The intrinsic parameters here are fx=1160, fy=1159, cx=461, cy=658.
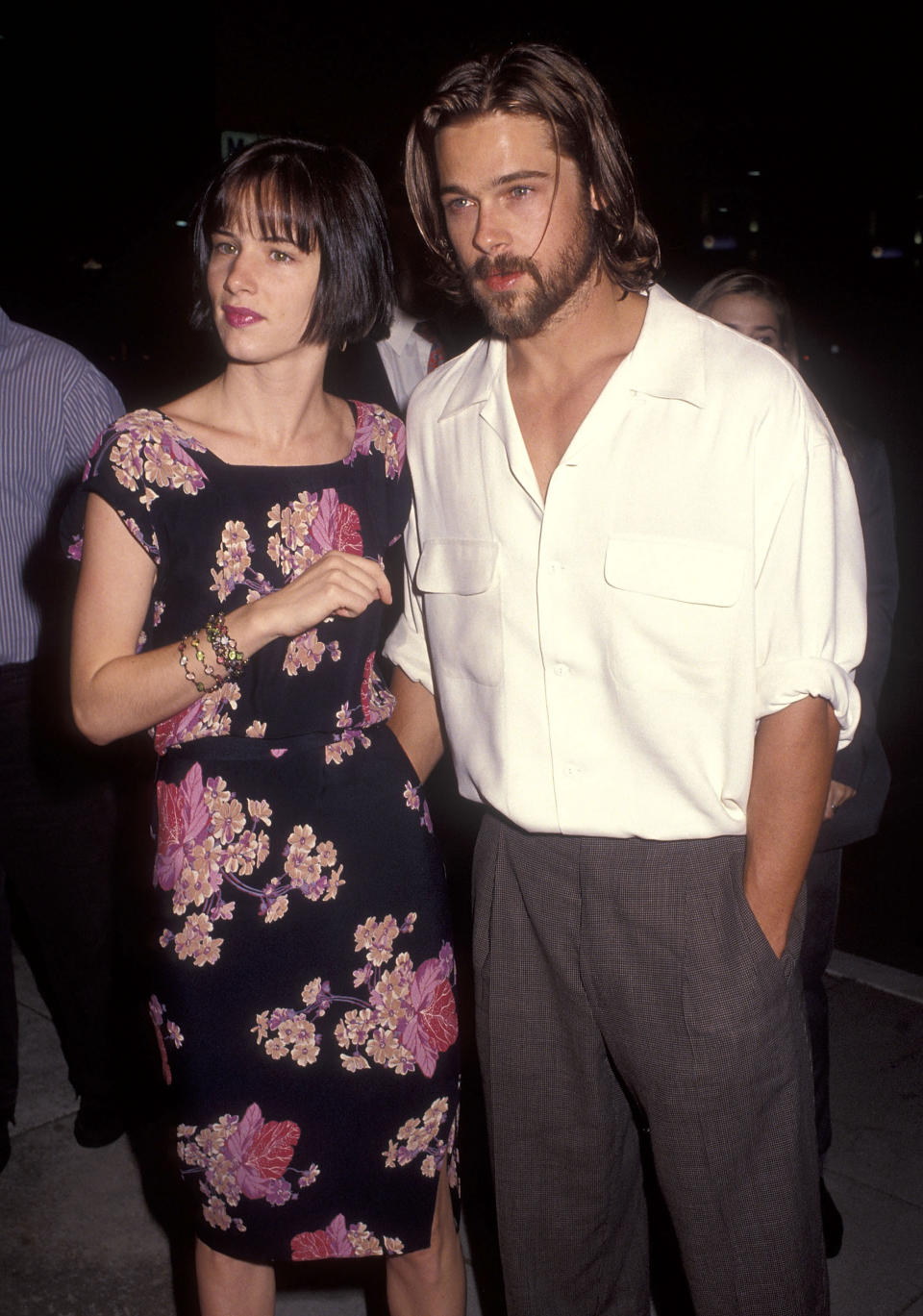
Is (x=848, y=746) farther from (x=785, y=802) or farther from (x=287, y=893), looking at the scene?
(x=287, y=893)

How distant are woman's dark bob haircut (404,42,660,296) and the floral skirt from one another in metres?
0.77

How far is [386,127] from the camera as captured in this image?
4.38m

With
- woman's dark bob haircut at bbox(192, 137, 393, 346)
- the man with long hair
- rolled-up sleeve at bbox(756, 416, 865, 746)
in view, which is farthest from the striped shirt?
rolled-up sleeve at bbox(756, 416, 865, 746)

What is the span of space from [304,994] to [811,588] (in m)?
0.89

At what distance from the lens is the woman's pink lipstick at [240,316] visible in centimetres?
158

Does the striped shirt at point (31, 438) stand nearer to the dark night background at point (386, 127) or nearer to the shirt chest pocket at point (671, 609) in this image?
the dark night background at point (386, 127)

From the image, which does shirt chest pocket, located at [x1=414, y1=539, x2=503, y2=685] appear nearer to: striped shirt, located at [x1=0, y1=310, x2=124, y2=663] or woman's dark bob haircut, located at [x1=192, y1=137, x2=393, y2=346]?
woman's dark bob haircut, located at [x1=192, y1=137, x2=393, y2=346]

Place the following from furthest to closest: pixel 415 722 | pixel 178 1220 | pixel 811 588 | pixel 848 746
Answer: pixel 178 1220 → pixel 848 746 → pixel 415 722 → pixel 811 588

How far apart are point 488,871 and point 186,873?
0.43 metres

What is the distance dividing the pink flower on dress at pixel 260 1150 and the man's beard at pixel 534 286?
3.74ft

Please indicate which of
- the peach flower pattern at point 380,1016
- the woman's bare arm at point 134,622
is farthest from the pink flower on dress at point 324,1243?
the woman's bare arm at point 134,622

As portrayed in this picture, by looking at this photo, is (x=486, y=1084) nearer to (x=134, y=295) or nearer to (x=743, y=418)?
(x=743, y=418)

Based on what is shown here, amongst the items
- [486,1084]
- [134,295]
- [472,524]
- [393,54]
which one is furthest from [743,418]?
[134,295]

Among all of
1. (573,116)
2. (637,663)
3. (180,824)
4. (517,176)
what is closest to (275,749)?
(180,824)
